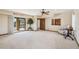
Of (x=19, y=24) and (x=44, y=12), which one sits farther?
(x=19, y=24)

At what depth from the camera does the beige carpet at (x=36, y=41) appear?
293 cm

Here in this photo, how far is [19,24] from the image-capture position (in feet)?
10.6

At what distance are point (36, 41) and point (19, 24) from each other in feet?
2.28

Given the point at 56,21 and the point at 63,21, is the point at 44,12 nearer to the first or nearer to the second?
the point at 56,21

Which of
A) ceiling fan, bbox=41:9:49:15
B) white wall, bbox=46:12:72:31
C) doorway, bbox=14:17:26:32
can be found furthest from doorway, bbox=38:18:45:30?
doorway, bbox=14:17:26:32

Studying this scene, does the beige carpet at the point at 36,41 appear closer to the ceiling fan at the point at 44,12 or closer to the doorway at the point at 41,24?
the doorway at the point at 41,24

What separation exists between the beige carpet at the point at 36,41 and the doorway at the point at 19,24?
153 mm

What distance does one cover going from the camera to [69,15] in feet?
9.72

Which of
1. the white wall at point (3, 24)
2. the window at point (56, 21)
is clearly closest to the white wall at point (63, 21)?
the window at point (56, 21)

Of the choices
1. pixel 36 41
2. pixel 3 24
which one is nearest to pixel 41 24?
pixel 36 41

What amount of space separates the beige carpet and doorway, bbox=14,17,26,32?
153 millimetres

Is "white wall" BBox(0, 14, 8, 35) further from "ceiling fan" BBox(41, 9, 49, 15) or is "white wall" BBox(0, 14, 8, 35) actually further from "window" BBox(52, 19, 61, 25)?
"window" BBox(52, 19, 61, 25)
